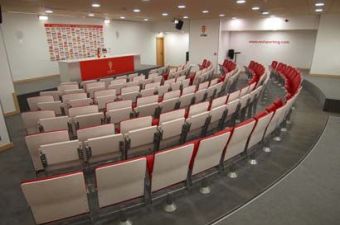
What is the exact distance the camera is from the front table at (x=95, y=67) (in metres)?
9.84

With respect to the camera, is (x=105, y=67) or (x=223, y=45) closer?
(x=105, y=67)

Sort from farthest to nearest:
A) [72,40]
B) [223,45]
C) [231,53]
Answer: [231,53], [223,45], [72,40]

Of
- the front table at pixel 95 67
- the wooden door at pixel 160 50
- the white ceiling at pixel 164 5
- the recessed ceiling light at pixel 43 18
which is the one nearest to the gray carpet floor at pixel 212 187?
the white ceiling at pixel 164 5

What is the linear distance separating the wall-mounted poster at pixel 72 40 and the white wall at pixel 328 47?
1246 centimetres

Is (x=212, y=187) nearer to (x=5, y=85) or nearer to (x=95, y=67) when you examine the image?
(x=5, y=85)

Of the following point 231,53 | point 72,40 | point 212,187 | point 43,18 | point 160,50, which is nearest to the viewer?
point 212,187

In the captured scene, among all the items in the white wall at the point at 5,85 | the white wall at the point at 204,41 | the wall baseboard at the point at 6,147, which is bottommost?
the wall baseboard at the point at 6,147

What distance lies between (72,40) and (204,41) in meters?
7.92

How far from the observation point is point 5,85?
22.0 feet

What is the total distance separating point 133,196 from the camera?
2.59m

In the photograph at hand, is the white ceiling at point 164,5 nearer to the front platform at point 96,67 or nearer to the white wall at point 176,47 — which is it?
the front platform at point 96,67

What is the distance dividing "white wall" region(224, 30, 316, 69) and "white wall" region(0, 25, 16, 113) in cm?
1242

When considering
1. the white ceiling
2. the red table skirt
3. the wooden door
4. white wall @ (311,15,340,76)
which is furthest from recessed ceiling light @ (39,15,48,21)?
white wall @ (311,15,340,76)

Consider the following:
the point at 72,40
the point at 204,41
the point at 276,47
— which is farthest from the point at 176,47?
the point at 72,40
